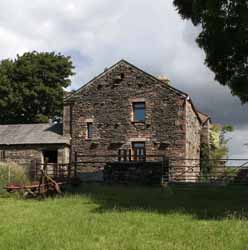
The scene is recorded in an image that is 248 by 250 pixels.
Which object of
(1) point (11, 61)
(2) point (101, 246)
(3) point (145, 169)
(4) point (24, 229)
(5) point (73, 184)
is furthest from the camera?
(1) point (11, 61)

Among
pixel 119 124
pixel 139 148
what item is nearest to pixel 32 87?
pixel 119 124

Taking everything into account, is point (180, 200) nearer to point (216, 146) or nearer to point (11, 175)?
point (11, 175)

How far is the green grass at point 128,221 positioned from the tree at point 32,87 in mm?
32475

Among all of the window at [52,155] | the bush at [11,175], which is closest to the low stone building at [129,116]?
the window at [52,155]

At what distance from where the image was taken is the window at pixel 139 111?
117 feet

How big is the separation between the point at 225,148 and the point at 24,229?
3812 cm

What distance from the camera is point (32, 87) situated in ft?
174

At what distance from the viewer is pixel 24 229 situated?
496 inches

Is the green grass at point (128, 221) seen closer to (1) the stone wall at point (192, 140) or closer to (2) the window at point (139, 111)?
(1) the stone wall at point (192, 140)

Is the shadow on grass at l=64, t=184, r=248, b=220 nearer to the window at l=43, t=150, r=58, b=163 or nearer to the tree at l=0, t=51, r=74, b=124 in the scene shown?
Result: the window at l=43, t=150, r=58, b=163

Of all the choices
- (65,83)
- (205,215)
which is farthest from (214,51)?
(65,83)

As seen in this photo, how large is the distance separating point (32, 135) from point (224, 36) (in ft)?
74.9

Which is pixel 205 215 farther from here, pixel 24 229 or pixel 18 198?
pixel 18 198

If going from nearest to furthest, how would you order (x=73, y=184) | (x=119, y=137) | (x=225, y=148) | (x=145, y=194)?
(x=145, y=194)
(x=73, y=184)
(x=119, y=137)
(x=225, y=148)
